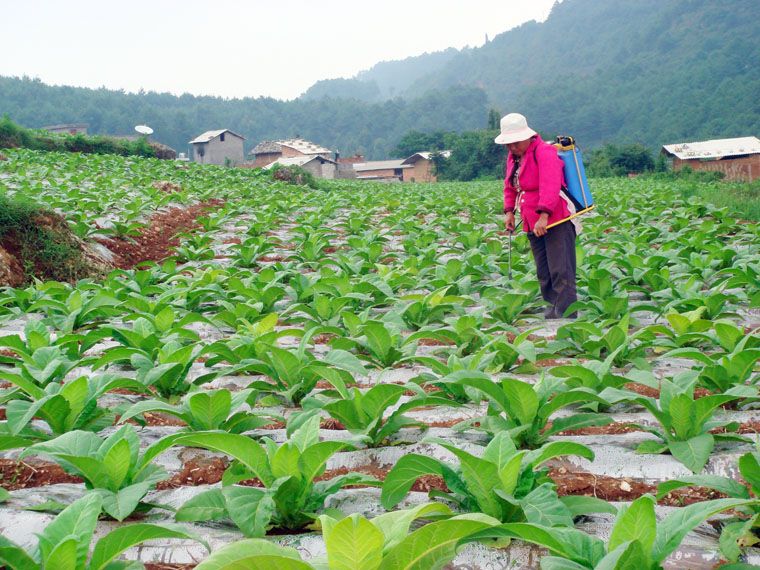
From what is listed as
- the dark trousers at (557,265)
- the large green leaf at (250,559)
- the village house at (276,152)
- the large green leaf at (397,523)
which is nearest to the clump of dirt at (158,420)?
the large green leaf at (397,523)

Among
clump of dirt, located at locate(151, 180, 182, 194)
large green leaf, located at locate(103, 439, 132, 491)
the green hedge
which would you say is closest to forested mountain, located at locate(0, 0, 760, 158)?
the green hedge

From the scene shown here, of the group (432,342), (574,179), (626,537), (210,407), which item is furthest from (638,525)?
(574,179)

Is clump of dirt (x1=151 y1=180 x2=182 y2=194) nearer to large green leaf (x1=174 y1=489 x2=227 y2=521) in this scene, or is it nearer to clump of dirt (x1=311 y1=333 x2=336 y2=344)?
clump of dirt (x1=311 y1=333 x2=336 y2=344)

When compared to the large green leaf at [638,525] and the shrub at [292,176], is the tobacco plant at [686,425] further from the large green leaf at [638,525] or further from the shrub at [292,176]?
the shrub at [292,176]

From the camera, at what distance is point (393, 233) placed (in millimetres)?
10617

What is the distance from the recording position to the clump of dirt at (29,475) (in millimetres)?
2391

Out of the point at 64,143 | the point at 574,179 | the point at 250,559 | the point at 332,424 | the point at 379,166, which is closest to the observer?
the point at 250,559

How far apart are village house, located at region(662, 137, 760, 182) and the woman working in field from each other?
36271 mm

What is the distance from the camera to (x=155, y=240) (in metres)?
9.79

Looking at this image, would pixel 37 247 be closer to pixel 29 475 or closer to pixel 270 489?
pixel 29 475

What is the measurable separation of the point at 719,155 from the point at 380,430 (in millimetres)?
46519

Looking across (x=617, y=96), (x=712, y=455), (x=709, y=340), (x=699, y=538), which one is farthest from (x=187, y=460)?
(x=617, y=96)

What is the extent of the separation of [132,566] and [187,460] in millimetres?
923

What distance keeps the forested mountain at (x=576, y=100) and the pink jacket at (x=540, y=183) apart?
6976cm
